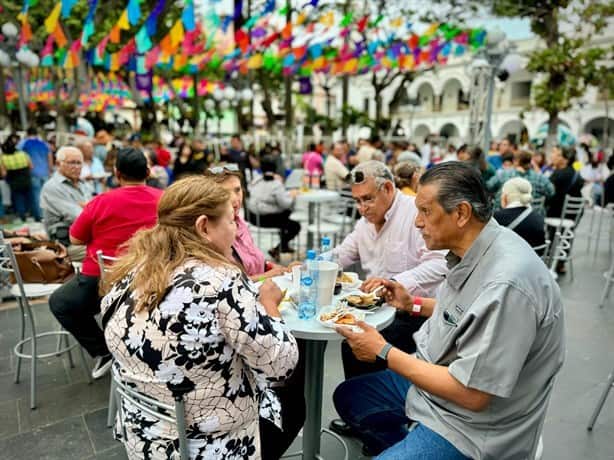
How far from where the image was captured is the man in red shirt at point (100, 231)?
263cm

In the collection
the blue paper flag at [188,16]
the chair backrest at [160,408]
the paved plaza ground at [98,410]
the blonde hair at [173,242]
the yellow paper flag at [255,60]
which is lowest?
the paved plaza ground at [98,410]

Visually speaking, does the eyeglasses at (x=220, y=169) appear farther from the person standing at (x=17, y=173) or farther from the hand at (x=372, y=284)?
the person standing at (x=17, y=173)

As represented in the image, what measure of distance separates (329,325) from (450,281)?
51 cm

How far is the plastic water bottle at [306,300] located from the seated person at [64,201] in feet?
8.43

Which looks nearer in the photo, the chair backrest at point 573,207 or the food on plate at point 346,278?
the food on plate at point 346,278

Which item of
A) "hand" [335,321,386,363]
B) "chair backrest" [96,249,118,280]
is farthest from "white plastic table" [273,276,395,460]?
"chair backrest" [96,249,118,280]

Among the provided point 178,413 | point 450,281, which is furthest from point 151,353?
point 450,281

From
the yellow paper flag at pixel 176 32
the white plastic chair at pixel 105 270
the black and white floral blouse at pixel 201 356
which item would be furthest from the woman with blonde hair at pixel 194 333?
the yellow paper flag at pixel 176 32

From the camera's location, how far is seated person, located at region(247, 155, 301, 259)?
19.0ft

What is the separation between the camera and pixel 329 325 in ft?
5.61

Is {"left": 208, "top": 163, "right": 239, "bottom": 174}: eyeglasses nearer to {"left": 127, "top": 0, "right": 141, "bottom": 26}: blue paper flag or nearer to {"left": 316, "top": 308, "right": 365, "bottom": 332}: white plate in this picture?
{"left": 316, "top": 308, "right": 365, "bottom": 332}: white plate

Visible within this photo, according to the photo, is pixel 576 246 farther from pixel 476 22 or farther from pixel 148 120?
pixel 148 120

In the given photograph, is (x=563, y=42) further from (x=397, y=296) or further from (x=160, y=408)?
(x=160, y=408)

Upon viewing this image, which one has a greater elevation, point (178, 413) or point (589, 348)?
point (178, 413)
